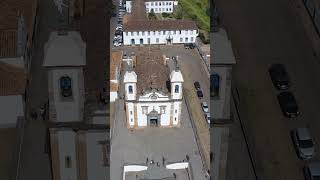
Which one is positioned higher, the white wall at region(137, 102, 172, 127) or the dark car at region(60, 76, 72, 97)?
the dark car at region(60, 76, 72, 97)

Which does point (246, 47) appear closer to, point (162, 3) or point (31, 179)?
point (31, 179)

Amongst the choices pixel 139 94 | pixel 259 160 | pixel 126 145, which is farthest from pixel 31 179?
pixel 139 94

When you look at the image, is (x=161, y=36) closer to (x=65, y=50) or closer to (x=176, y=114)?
(x=176, y=114)

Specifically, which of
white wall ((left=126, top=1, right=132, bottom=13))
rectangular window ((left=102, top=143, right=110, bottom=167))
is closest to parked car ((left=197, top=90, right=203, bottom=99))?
white wall ((left=126, top=1, right=132, bottom=13))

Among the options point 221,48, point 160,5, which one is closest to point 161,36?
point 160,5

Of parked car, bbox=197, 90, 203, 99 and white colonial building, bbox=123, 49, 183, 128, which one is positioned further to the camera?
parked car, bbox=197, 90, 203, 99

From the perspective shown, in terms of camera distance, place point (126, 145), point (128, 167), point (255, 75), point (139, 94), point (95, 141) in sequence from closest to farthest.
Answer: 1. point (95, 141)
2. point (255, 75)
3. point (128, 167)
4. point (126, 145)
5. point (139, 94)

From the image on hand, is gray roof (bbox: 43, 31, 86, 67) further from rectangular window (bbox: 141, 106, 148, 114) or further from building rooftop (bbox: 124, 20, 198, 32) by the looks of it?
building rooftop (bbox: 124, 20, 198, 32)
